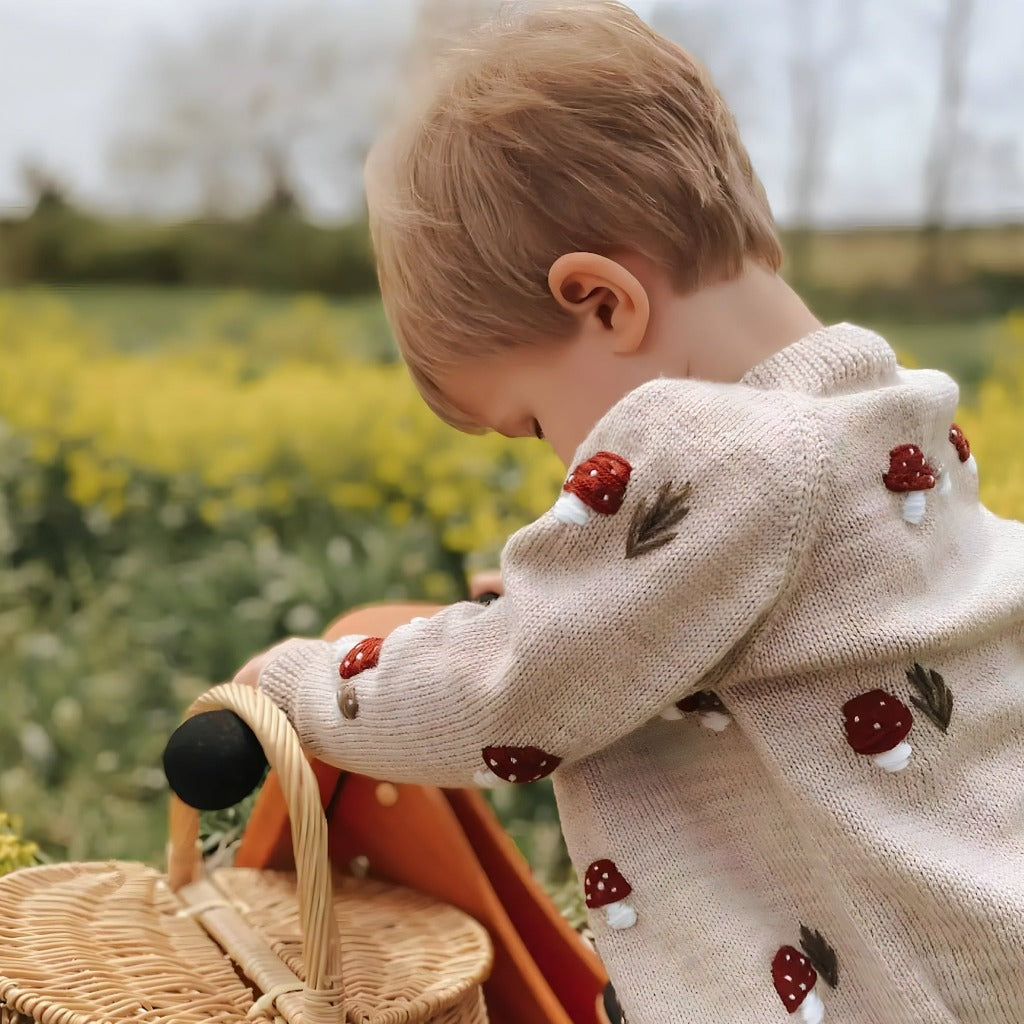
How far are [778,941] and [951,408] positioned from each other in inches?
16.6

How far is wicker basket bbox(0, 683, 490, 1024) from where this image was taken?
0.83 metres

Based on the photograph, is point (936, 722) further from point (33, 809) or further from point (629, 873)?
point (33, 809)

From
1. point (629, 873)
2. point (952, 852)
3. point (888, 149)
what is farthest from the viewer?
point (888, 149)

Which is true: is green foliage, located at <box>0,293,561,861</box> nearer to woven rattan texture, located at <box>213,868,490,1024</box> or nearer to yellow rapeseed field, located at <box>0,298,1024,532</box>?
yellow rapeseed field, located at <box>0,298,1024,532</box>

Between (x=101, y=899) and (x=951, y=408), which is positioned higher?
(x=951, y=408)

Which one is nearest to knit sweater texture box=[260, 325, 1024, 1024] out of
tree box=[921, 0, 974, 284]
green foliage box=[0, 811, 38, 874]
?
green foliage box=[0, 811, 38, 874]

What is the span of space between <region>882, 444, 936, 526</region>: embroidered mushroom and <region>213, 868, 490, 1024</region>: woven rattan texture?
1.68 ft

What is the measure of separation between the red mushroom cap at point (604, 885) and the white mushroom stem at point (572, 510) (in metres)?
0.28

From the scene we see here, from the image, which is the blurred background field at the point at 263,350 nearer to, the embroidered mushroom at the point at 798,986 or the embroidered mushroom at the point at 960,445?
the embroidered mushroom at the point at 960,445

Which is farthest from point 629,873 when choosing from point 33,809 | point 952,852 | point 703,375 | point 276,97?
point 276,97

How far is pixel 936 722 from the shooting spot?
79cm

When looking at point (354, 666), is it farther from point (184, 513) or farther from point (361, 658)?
point (184, 513)

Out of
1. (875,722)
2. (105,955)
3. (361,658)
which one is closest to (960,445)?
(875,722)

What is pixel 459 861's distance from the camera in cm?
107
